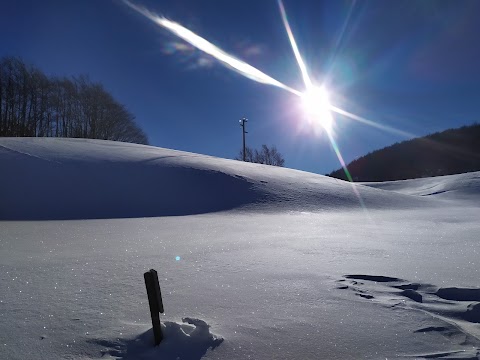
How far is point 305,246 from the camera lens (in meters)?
3.93

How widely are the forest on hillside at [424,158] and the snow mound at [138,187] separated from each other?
23.5 metres

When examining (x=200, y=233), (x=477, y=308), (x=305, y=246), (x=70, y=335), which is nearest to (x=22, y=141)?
(x=200, y=233)

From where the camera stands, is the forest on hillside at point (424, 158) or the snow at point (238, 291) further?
the forest on hillside at point (424, 158)

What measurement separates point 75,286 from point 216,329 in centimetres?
113

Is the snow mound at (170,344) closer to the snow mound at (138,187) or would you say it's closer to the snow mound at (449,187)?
the snow mound at (138,187)

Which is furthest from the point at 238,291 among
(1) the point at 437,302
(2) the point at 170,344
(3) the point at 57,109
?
(3) the point at 57,109

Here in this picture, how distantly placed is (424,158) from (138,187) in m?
32.1

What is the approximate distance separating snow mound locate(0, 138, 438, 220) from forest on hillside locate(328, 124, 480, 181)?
924 inches

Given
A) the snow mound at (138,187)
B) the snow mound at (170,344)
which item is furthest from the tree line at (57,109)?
the snow mound at (170,344)

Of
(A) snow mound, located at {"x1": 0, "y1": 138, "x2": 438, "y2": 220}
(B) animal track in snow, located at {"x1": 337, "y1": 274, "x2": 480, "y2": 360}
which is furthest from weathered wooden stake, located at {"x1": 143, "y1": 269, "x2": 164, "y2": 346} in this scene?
(A) snow mound, located at {"x1": 0, "y1": 138, "x2": 438, "y2": 220}

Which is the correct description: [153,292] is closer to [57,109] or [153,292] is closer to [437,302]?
[437,302]

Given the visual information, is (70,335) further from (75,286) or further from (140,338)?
(75,286)

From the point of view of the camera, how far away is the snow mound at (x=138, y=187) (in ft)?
25.8

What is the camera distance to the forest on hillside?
31.6 m
